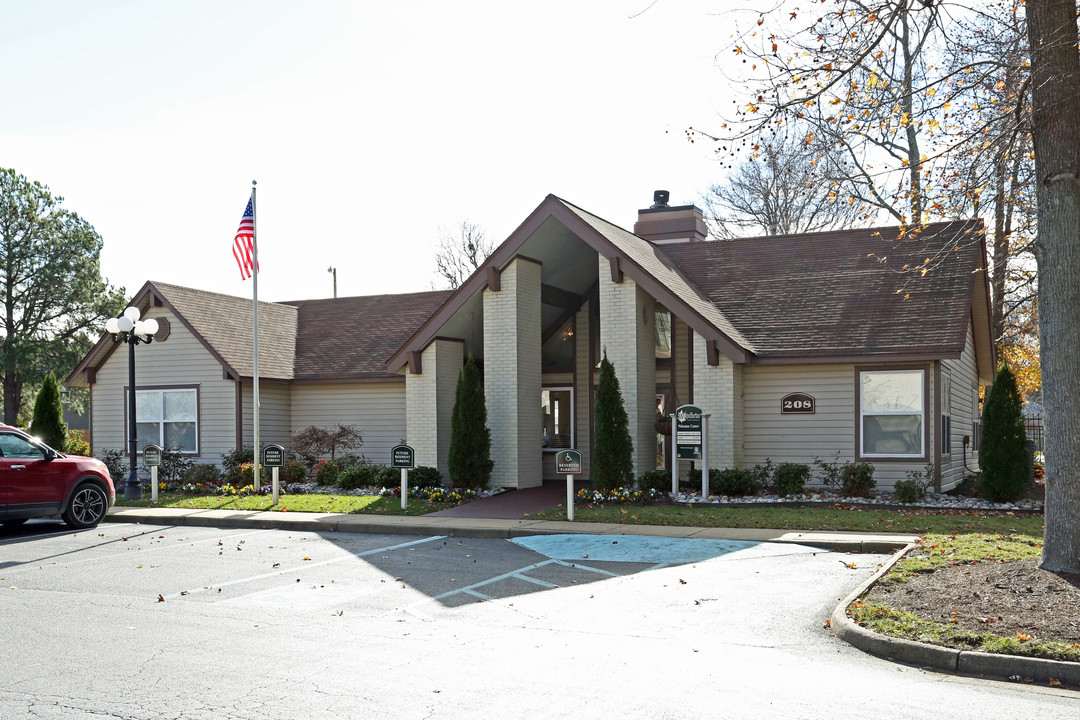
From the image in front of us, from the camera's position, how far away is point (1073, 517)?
9.73 m

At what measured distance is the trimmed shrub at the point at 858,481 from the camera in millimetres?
18531

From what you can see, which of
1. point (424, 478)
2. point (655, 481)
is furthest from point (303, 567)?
point (655, 481)

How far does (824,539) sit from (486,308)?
33.6 ft

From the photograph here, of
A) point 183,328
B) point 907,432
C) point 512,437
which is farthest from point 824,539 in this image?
point 183,328

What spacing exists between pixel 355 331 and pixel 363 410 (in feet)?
10.8

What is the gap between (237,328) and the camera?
26.5 meters

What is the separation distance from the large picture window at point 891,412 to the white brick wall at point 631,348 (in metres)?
4.35

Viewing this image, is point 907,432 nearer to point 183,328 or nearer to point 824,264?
point 824,264

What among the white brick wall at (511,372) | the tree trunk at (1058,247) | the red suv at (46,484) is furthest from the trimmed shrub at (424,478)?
the tree trunk at (1058,247)

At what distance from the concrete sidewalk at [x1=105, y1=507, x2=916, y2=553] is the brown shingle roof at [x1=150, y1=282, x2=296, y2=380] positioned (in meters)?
6.44

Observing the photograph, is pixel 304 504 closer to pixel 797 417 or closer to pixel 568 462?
pixel 568 462

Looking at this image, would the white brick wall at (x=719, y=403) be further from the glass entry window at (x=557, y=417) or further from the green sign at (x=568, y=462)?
the glass entry window at (x=557, y=417)

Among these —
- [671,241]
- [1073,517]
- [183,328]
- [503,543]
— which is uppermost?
[671,241]

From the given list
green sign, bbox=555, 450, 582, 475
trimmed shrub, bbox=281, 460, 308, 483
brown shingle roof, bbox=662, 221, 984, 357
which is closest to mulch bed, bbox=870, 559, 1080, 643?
green sign, bbox=555, 450, 582, 475
